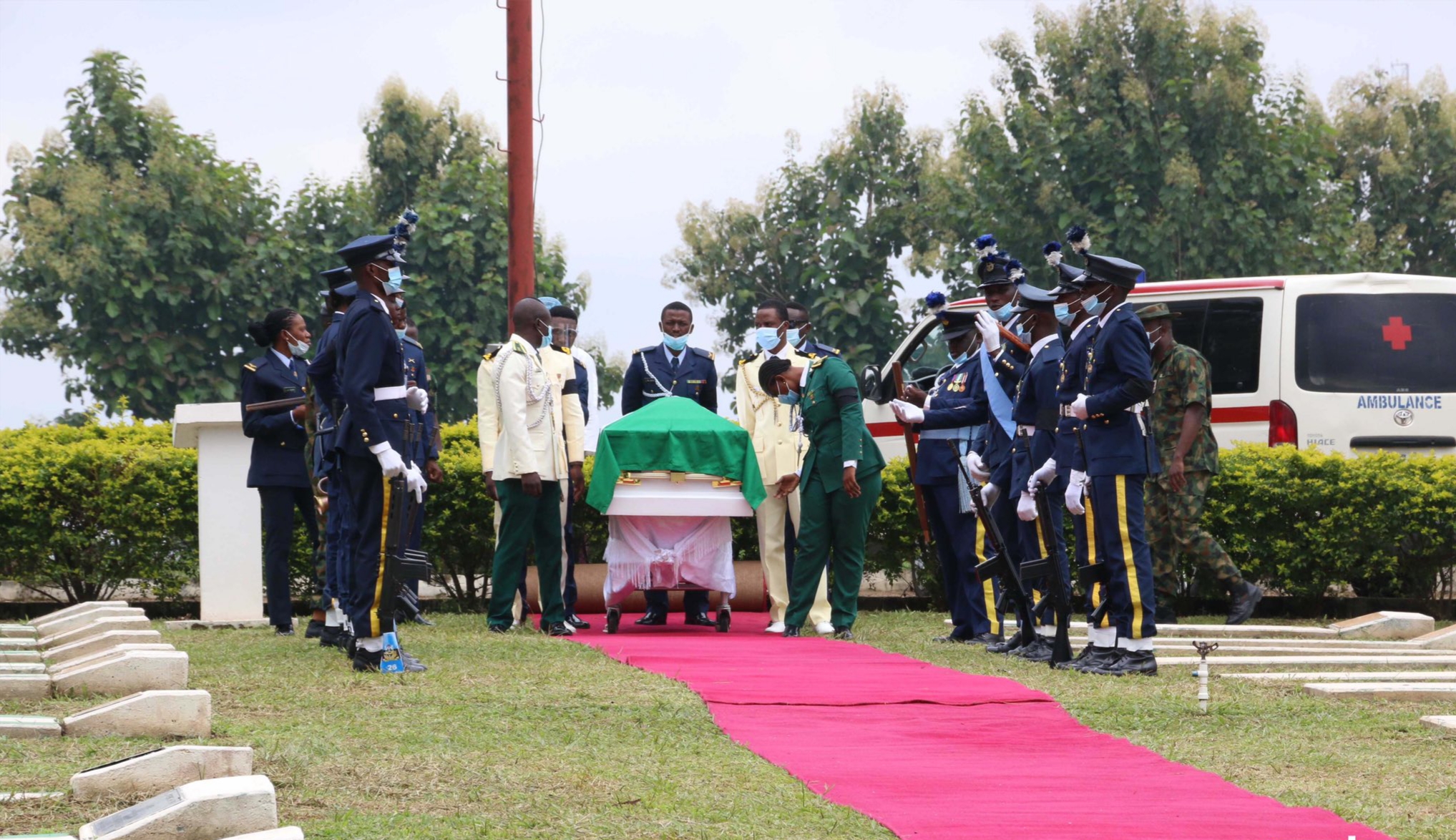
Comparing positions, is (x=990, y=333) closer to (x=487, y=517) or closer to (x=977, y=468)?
(x=977, y=468)

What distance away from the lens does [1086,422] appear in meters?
8.77

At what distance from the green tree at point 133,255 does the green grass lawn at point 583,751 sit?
93.4 ft

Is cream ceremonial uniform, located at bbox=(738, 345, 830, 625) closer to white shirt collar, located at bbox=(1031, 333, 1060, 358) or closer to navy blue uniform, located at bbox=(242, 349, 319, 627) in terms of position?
white shirt collar, located at bbox=(1031, 333, 1060, 358)

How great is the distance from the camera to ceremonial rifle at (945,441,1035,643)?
31.7 feet

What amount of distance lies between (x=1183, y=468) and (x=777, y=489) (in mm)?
2775

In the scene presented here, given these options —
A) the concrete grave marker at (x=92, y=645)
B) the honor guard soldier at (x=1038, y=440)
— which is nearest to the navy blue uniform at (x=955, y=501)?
the honor guard soldier at (x=1038, y=440)

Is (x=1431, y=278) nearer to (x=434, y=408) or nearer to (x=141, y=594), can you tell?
(x=434, y=408)

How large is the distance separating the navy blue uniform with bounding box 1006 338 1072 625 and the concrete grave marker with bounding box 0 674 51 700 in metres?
5.01

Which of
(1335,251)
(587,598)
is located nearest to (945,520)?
(587,598)

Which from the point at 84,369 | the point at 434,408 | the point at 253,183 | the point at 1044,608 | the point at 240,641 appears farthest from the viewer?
the point at 253,183

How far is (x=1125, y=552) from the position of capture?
8.69 metres

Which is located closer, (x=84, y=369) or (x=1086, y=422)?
(x=1086, y=422)

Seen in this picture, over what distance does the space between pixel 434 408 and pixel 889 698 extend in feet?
18.2

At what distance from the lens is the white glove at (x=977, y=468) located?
32.6ft
